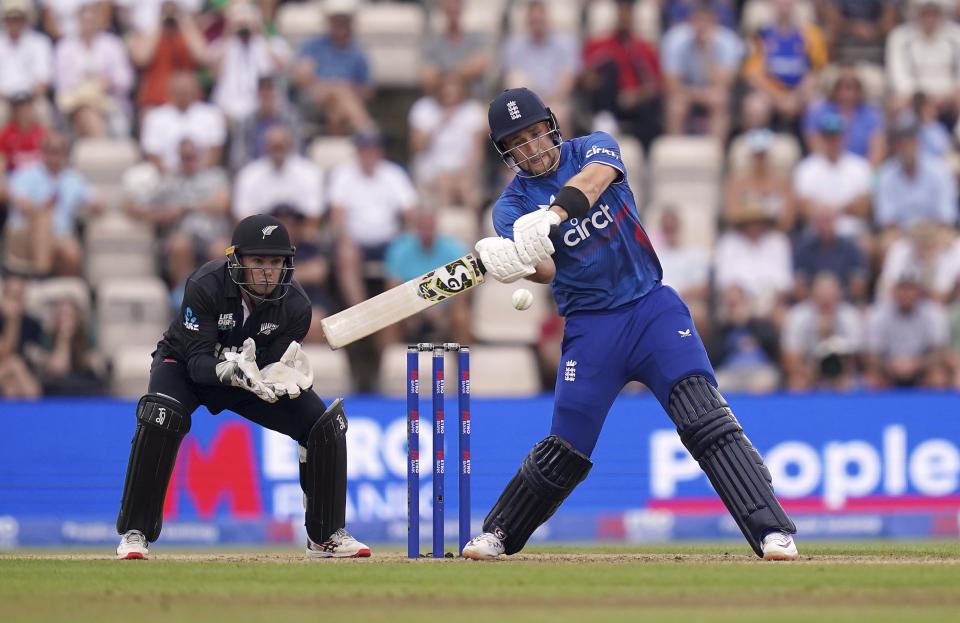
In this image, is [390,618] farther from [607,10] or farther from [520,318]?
[607,10]

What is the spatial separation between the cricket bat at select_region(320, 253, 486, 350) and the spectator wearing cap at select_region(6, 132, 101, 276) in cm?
610

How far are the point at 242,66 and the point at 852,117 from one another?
5355 mm

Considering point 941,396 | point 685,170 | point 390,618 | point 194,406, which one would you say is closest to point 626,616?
point 390,618

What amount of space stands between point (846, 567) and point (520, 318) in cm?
620

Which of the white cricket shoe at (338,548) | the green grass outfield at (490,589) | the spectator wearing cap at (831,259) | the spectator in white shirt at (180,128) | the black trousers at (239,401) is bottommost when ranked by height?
the green grass outfield at (490,589)

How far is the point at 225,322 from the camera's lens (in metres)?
7.07

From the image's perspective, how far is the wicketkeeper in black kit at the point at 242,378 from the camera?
22.9 ft

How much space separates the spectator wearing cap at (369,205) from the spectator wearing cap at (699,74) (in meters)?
2.56

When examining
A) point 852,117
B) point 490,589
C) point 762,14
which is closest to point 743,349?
point 852,117

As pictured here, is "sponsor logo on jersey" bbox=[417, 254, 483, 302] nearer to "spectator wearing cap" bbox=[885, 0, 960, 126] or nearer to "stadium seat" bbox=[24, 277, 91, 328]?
"stadium seat" bbox=[24, 277, 91, 328]

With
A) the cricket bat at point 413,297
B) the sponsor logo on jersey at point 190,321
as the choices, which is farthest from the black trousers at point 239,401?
the cricket bat at point 413,297

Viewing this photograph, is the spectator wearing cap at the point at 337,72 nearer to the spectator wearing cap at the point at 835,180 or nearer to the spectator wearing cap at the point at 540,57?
the spectator wearing cap at the point at 540,57

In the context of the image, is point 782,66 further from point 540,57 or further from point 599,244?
point 599,244

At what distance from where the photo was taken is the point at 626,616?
511 cm
